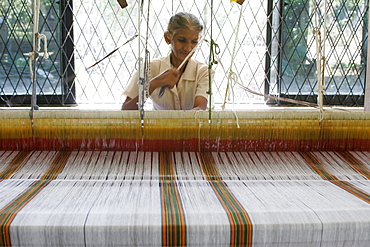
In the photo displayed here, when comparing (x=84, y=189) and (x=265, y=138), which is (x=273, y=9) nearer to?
(x=265, y=138)

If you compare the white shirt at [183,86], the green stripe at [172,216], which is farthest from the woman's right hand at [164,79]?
the green stripe at [172,216]

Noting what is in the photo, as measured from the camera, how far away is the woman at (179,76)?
1.65 metres

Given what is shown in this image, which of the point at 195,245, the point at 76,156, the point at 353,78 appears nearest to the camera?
the point at 195,245

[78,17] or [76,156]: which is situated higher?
[78,17]

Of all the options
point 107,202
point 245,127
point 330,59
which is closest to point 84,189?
A: point 107,202

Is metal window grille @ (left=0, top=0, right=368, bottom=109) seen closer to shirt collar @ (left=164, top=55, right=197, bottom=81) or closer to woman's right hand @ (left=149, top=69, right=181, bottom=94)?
shirt collar @ (left=164, top=55, right=197, bottom=81)

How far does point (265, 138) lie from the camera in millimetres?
1023

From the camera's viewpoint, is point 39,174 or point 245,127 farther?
point 245,127

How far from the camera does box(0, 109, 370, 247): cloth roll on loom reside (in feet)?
2.14

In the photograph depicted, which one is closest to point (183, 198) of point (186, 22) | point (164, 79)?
point (164, 79)

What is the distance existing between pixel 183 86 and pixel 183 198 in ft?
3.74

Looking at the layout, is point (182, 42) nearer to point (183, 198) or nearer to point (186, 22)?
point (186, 22)

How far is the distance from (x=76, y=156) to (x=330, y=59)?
1.89 m

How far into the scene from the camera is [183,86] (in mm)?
1842
